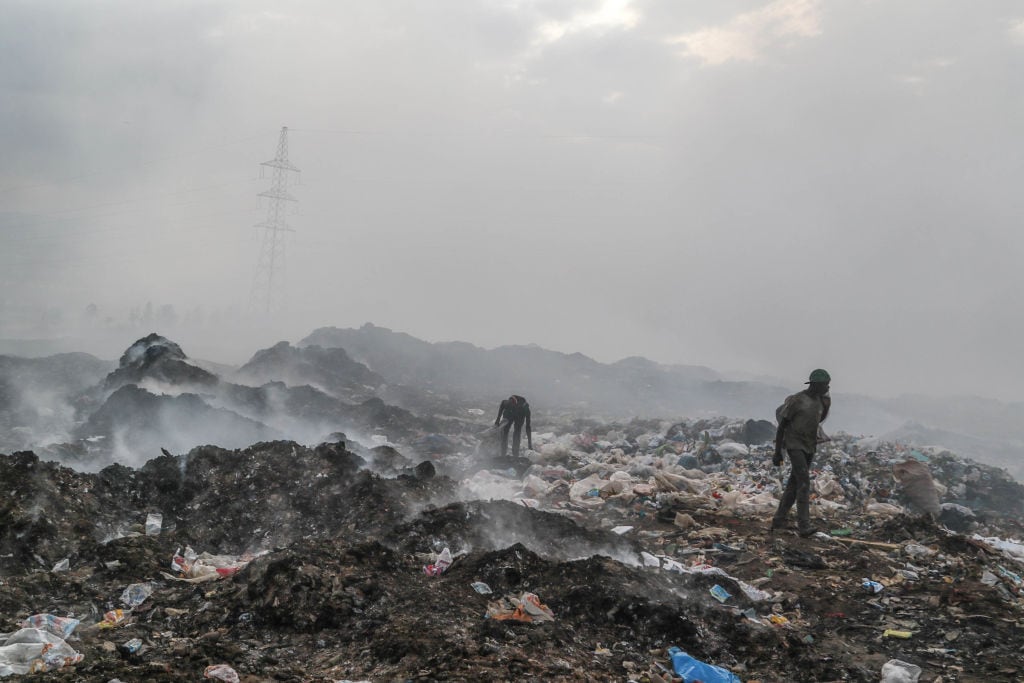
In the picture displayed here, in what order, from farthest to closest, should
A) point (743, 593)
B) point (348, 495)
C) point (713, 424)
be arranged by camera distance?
point (713, 424) → point (348, 495) → point (743, 593)

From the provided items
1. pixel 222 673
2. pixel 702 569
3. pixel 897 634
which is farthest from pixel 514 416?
pixel 222 673

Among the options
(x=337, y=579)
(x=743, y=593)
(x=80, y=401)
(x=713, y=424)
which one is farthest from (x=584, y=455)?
(x=80, y=401)

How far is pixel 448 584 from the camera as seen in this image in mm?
4617

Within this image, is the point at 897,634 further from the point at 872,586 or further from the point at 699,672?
the point at 699,672

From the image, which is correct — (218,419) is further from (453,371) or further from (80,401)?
(453,371)

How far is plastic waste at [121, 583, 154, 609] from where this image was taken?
14.9 feet

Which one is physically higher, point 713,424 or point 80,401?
point 713,424

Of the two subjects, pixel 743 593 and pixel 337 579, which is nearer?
pixel 337 579

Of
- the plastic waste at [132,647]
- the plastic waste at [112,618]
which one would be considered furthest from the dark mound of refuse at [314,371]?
the plastic waste at [132,647]

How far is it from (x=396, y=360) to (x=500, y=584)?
3517 centimetres

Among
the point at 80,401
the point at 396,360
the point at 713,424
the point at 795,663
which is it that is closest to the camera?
the point at 795,663

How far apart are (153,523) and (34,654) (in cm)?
333

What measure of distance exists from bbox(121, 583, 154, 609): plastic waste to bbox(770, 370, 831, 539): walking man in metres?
5.49

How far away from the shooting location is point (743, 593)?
5039 mm
